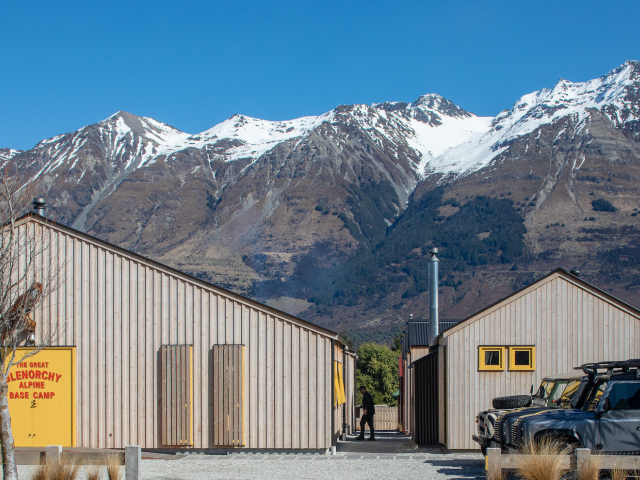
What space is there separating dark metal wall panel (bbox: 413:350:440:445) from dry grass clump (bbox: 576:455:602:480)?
9439mm

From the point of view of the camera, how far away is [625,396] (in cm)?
1241


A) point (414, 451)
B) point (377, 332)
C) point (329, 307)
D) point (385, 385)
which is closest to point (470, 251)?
point (329, 307)

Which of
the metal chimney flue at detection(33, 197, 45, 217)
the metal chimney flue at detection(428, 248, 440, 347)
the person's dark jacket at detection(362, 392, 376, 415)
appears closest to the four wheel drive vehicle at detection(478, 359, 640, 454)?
the person's dark jacket at detection(362, 392, 376, 415)

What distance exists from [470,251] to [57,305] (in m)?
170

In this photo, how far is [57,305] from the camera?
18.6m

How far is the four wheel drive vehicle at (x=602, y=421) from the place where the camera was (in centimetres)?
1214

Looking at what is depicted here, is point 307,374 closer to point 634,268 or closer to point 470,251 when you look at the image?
point 634,268

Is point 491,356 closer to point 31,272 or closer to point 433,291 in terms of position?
point 433,291

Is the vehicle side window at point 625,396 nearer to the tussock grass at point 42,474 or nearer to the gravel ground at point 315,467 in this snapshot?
the gravel ground at point 315,467

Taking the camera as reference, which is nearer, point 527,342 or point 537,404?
point 537,404

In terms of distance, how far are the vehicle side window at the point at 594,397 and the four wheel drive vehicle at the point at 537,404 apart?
2.27ft

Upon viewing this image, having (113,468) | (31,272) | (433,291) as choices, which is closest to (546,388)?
(113,468)

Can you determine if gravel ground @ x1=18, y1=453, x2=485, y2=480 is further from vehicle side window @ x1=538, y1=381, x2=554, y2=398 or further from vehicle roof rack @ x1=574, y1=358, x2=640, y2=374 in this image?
vehicle roof rack @ x1=574, y1=358, x2=640, y2=374

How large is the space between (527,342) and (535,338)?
0.23m
